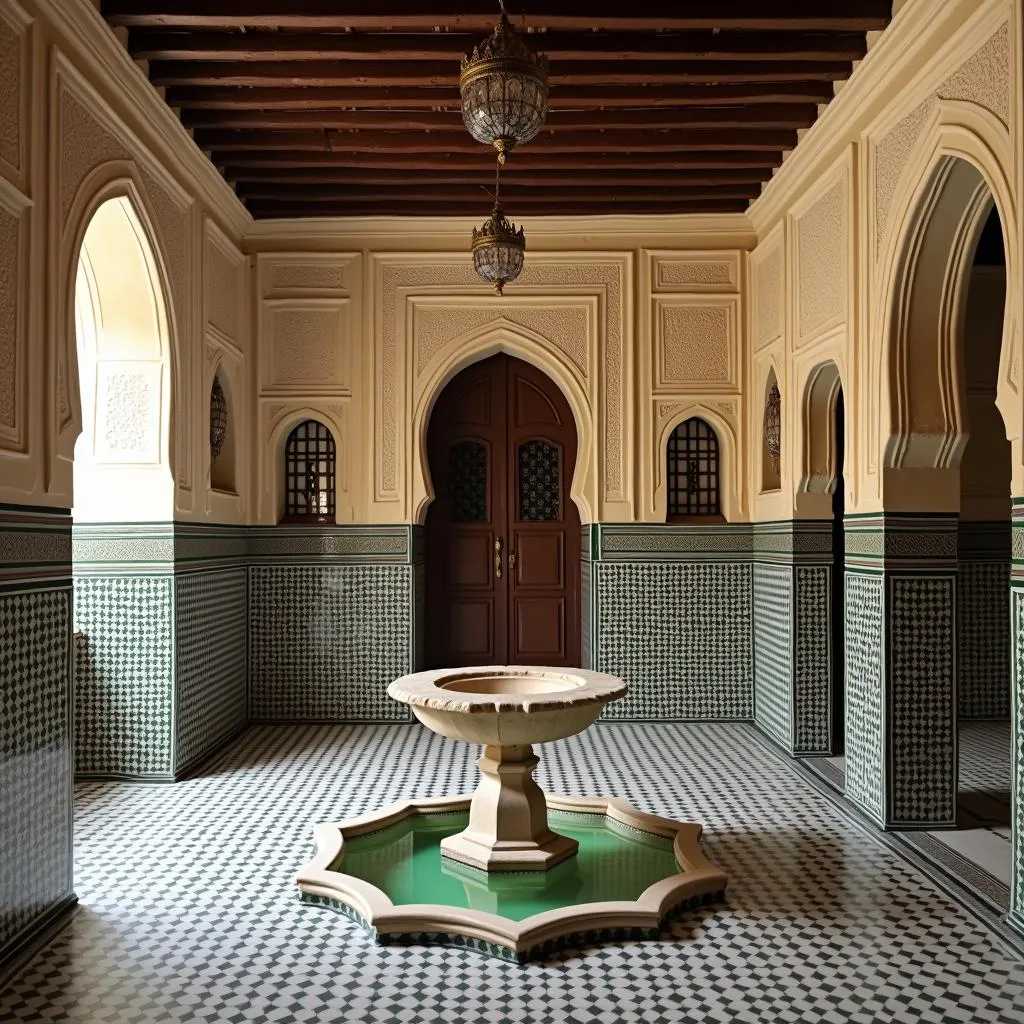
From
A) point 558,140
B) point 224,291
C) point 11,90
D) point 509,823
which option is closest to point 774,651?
point 509,823

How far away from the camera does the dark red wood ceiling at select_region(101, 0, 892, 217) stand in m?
3.78

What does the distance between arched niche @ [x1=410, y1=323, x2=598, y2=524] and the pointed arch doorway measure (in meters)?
0.48

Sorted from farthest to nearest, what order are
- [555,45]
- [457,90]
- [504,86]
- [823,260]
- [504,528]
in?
1. [504,528]
2. [823,260]
3. [457,90]
4. [555,45]
5. [504,86]

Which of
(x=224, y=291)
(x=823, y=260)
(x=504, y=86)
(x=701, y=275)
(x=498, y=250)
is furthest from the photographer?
(x=701, y=275)

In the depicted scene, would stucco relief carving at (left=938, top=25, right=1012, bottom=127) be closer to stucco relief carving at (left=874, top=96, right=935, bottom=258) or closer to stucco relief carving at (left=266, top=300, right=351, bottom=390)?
stucco relief carving at (left=874, top=96, right=935, bottom=258)

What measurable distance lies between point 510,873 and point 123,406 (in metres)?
2.86

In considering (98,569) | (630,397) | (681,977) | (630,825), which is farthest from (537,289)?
(681,977)

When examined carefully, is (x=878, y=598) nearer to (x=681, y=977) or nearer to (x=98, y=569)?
(x=681, y=977)

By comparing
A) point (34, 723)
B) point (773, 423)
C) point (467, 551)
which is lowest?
point (34, 723)

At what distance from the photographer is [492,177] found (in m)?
5.52

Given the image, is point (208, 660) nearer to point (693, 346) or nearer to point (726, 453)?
point (726, 453)

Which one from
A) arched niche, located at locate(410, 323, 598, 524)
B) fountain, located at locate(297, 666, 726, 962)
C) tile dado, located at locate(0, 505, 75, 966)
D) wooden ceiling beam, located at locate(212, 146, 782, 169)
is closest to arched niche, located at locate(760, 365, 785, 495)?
arched niche, located at locate(410, 323, 598, 524)

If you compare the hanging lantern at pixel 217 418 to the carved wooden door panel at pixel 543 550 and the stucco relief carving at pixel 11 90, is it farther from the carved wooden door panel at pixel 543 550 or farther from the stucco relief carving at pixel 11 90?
the stucco relief carving at pixel 11 90

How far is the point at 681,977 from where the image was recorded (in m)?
2.69
